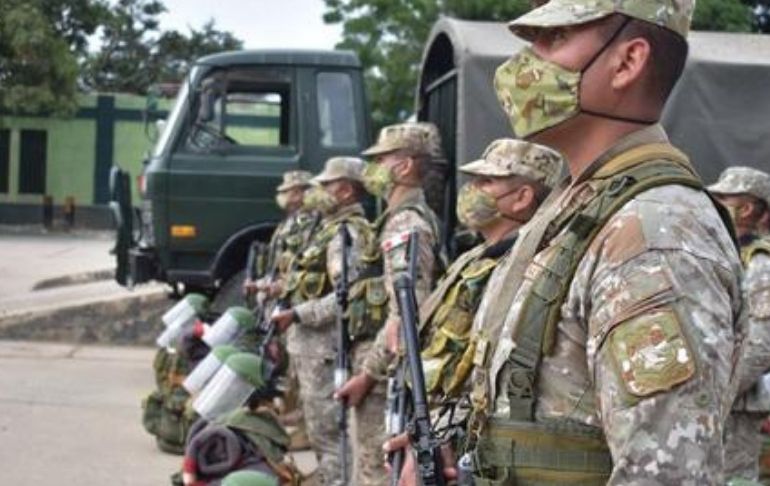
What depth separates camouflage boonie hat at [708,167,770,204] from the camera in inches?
191

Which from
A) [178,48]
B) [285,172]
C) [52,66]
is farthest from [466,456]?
[178,48]

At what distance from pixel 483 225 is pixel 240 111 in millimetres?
5703

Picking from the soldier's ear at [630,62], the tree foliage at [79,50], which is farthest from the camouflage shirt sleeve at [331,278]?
the tree foliage at [79,50]

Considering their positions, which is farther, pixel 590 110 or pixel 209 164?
pixel 209 164

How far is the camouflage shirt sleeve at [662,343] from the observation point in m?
1.71

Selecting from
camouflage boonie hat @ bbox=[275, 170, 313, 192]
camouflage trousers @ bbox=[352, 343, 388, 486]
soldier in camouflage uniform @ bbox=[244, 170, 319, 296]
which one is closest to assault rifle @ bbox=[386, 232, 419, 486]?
camouflage trousers @ bbox=[352, 343, 388, 486]

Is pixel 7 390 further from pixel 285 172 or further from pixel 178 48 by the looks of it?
pixel 178 48

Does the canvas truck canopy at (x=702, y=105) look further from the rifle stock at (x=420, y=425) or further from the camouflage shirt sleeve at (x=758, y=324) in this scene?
the rifle stock at (x=420, y=425)

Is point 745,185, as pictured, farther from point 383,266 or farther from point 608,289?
point 608,289

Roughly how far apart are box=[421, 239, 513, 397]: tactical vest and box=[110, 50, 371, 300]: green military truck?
215 inches

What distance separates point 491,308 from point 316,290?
174 inches

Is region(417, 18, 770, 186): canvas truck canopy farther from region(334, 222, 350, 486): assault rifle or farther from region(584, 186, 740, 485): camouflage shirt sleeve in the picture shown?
region(584, 186, 740, 485): camouflage shirt sleeve

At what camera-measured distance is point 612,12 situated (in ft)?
6.26

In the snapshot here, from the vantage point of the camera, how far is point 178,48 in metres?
44.0
